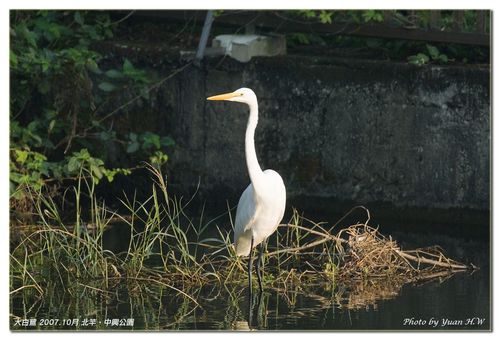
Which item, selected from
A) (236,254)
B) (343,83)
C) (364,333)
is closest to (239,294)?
(236,254)

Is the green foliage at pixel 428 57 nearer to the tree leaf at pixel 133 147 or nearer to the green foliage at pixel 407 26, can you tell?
the green foliage at pixel 407 26

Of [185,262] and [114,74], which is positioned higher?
[114,74]

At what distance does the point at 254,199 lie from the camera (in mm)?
7496

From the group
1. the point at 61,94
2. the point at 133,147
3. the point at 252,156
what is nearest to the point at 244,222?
the point at 252,156

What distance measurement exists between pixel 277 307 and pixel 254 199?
72 centimetres

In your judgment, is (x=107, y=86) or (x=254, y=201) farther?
(x=107, y=86)

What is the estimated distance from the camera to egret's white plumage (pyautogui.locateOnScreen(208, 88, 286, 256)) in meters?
7.44

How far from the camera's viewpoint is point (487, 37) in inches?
366

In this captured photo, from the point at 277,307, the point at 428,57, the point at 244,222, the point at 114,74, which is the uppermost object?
the point at 428,57

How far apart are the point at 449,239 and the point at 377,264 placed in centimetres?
123

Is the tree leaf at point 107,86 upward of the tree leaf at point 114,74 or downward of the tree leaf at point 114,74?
downward

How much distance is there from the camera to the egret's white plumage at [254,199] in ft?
24.4

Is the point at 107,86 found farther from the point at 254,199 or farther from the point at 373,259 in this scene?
the point at 373,259

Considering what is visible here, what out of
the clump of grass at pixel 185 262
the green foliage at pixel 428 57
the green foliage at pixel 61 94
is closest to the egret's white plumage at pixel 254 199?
the clump of grass at pixel 185 262
